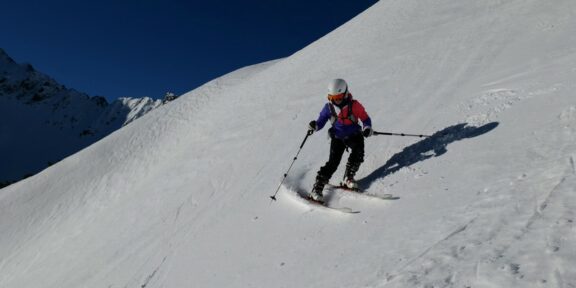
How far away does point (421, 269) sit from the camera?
5.21 m

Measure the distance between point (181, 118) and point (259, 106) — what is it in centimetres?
548

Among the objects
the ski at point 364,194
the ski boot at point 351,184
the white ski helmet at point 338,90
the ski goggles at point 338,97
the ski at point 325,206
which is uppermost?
the white ski helmet at point 338,90

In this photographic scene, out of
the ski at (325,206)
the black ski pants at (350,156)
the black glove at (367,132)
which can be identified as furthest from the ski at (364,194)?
the black glove at (367,132)

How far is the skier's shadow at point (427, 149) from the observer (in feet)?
28.9

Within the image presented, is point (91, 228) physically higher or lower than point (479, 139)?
lower

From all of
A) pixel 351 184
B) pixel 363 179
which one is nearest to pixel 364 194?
pixel 351 184

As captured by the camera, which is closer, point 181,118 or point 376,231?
point 376,231

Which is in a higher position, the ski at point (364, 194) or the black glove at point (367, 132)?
the black glove at point (367, 132)

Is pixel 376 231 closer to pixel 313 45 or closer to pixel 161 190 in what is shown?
pixel 161 190

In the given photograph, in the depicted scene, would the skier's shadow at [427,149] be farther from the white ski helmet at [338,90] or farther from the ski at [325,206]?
the white ski helmet at [338,90]

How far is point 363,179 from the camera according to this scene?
9344mm

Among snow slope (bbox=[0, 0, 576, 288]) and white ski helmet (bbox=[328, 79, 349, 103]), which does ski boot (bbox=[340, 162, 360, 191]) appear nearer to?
snow slope (bbox=[0, 0, 576, 288])

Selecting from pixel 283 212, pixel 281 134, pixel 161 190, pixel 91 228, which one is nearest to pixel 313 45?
pixel 281 134

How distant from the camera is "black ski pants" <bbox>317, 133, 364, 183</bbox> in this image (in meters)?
8.73
